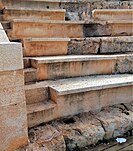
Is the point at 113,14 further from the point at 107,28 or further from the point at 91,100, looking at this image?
the point at 91,100

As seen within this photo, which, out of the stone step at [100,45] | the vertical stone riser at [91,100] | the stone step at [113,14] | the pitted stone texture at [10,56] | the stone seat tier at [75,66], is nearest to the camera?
the pitted stone texture at [10,56]

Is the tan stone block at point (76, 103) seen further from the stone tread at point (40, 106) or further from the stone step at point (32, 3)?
the stone step at point (32, 3)

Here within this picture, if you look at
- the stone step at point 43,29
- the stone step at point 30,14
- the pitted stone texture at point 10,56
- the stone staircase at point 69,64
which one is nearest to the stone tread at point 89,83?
the stone staircase at point 69,64

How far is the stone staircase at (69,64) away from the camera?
2.55 m

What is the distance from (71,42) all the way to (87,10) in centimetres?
201

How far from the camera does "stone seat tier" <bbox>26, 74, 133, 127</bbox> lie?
8.04 ft

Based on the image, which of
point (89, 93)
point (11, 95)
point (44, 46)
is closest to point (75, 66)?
point (89, 93)

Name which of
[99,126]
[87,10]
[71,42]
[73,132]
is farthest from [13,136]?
[87,10]

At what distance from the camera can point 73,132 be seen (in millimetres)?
2385

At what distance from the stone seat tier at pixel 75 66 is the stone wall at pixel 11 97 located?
2.62 ft

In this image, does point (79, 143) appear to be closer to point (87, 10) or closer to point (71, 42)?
point (71, 42)

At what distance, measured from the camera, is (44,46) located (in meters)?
3.28

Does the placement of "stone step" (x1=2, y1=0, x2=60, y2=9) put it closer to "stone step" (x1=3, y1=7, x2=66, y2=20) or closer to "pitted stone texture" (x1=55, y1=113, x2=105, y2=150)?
"stone step" (x1=3, y1=7, x2=66, y2=20)

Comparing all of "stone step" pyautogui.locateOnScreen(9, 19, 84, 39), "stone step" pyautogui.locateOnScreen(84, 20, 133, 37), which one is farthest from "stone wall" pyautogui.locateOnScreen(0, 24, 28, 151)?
"stone step" pyautogui.locateOnScreen(84, 20, 133, 37)
